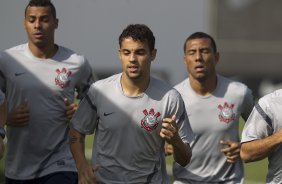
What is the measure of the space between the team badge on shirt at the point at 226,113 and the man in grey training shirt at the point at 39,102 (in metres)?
1.38

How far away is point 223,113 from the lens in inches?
396

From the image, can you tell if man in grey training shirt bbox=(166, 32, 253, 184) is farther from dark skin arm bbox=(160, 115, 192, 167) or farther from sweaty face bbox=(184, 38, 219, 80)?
dark skin arm bbox=(160, 115, 192, 167)

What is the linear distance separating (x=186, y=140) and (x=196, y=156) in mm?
1470

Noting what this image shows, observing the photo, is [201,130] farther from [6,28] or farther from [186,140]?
[6,28]

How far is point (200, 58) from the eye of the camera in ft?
32.9

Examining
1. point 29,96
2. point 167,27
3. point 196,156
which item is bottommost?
point 167,27

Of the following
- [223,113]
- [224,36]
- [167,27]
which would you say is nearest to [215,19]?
[224,36]

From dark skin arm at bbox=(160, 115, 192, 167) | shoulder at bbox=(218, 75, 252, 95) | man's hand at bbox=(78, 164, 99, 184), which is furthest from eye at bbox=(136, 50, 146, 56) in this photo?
shoulder at bbox=(218, 75, 252, 95)

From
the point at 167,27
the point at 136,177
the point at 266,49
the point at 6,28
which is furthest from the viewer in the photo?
the point at 167,27

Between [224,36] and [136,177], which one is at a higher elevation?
[136,177]

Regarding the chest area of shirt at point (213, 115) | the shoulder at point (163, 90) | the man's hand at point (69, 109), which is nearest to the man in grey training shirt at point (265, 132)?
the shoulder at point (163, 90)

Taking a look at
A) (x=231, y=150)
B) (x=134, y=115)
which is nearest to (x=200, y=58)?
(x=231, y=150)

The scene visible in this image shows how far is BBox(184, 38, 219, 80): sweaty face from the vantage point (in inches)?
396

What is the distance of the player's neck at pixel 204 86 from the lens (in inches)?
400
